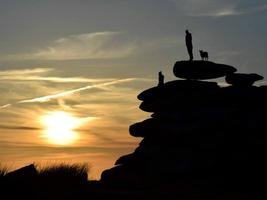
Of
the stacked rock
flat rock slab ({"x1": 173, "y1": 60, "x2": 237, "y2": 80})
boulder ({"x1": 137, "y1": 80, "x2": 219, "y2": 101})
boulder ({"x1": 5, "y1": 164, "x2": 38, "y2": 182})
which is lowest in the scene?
boulder ({"x1": 5, "y1": 164, "x2": 38, "y2": 182})

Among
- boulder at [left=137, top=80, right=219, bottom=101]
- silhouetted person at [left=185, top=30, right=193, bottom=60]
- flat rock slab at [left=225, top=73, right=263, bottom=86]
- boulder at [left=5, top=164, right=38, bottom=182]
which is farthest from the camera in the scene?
silhouetted person at [left=185, top=30, right=193, bottom=60]

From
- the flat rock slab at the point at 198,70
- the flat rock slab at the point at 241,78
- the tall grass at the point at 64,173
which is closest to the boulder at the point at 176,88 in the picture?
the flat rock slab at the point at 198,70

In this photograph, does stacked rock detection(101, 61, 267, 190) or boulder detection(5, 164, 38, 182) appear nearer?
boulder detection(5, 164, 38, 182)

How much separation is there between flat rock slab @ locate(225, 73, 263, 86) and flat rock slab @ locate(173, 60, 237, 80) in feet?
2.35

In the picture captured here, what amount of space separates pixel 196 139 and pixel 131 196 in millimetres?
13068

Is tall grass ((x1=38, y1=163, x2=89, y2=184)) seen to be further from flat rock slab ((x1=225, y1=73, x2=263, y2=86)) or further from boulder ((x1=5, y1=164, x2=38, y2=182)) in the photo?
flat rock slab ((x1=225, y1=73, x2=263, y2=86))

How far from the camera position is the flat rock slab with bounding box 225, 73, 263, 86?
122 feet

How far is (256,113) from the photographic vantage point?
3538cm

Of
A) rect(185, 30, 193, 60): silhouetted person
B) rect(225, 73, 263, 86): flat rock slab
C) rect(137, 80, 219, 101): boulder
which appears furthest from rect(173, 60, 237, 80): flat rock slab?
rect(185, 30, 193, 60): silhouetted person

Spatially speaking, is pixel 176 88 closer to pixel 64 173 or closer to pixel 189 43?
pixel 189 43

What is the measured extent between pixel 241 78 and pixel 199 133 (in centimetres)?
607

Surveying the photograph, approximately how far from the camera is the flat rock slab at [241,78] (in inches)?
1462

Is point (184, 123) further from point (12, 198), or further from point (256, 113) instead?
point (12, 198)

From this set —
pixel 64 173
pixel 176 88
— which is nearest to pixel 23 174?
pixel 64 173
